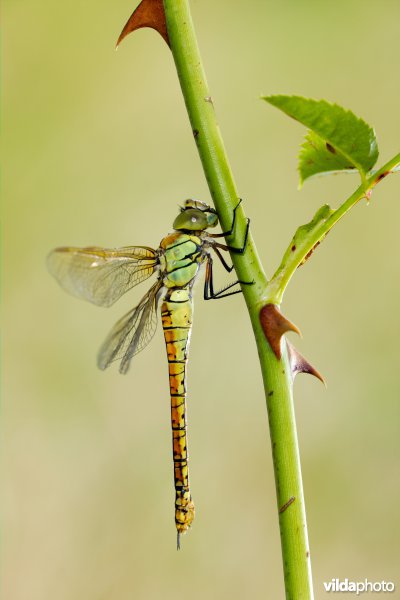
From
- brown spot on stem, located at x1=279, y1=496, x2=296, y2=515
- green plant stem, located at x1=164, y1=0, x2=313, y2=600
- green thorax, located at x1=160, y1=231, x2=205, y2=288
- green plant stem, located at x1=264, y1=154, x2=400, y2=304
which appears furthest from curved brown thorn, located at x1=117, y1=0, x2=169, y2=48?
green thorax, located at x1=160, y1=231, x2=205, y2=288

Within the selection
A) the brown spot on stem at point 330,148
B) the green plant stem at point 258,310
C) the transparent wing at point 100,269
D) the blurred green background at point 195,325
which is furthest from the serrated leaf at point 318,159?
the blurred green background at point 195,325

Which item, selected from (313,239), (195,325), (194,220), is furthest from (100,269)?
(195,325)

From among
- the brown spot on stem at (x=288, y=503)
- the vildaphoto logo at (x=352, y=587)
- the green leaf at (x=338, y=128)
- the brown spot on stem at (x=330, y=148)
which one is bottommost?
the vildaphoto logo at (x=352, y=587)

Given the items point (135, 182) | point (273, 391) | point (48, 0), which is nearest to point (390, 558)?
point (135, 182)

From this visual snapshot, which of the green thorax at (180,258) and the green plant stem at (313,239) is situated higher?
the green thorax at (180,258)

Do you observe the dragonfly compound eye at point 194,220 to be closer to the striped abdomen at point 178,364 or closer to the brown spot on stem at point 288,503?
the striped abdomen at point 178,364

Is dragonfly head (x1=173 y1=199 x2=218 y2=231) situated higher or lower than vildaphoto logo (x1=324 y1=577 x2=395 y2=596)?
higher

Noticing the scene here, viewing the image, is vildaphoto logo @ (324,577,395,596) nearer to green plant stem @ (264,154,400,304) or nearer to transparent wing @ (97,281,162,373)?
green plant stem @ (264,154,400,304)
